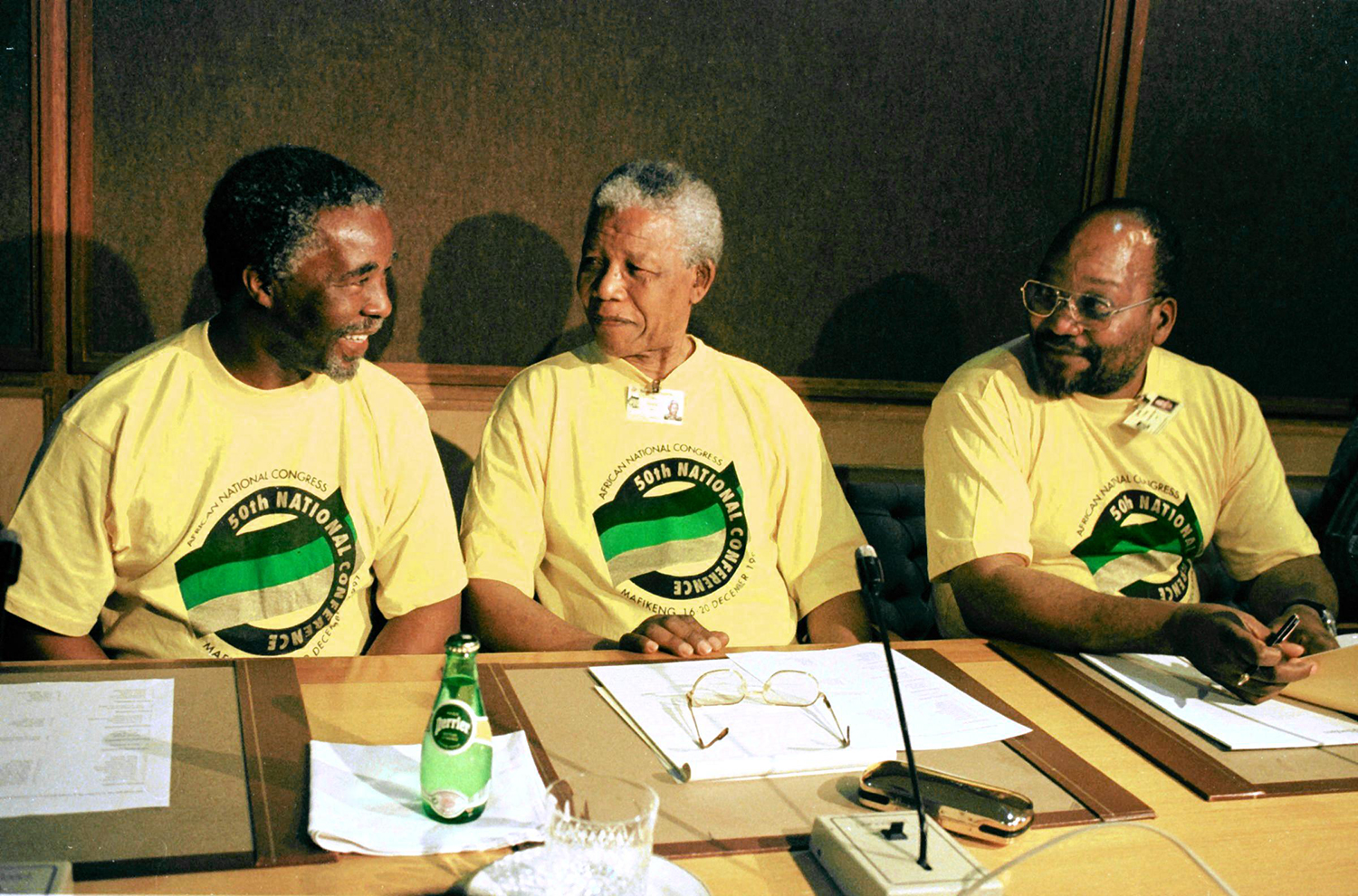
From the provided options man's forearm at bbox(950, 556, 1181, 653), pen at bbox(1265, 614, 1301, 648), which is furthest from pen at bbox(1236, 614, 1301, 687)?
man's forearm at bbox(950, 556, 1181, 653)

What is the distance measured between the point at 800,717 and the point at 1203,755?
52 cm

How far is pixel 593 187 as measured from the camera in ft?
8.95

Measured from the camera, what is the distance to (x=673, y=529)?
2.20 m

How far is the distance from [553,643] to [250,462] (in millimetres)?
604

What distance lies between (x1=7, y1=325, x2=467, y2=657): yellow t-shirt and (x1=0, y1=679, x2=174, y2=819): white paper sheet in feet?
1.36

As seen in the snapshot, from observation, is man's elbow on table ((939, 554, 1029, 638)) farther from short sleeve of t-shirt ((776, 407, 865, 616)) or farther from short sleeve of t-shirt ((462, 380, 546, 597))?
short sleeve of t-shirt ((462, 380, 546, 597))

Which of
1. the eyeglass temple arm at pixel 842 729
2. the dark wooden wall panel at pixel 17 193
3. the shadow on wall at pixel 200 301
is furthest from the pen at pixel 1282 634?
the dark wooden wall panel at pixel 17 193

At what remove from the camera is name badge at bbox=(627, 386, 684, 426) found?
2.24 m

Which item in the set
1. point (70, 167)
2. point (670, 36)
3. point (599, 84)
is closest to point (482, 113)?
point (599, 84)

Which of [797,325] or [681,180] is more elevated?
[681,180]

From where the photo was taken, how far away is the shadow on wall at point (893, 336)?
2.95 metres

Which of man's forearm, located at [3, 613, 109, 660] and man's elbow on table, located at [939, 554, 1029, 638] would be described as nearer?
man's forearm, located at [3, 613, 109, 660]

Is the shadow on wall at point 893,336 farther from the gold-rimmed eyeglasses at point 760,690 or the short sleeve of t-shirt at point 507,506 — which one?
the gold-rimmed eyeglasses at point 760,690

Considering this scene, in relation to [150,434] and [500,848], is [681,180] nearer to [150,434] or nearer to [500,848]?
[150,434]
